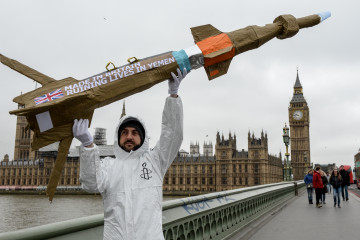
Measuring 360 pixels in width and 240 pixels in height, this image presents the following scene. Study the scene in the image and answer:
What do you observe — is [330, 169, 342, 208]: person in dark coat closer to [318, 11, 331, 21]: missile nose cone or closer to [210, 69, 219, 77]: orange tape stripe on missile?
[318, 11, 331, 21]: missile nose cone

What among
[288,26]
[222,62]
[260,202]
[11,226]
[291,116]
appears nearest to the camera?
[222,62]

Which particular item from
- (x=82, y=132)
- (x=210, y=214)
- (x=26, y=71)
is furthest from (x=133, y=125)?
(x=210, y=214)

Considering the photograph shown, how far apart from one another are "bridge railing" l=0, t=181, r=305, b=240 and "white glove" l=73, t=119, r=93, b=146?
23.7 inches

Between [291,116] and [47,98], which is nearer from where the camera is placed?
[47,98]

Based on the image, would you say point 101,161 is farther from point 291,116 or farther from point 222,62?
point 291,116

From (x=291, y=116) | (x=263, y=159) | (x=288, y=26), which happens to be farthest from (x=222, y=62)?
(x=291, y=116)

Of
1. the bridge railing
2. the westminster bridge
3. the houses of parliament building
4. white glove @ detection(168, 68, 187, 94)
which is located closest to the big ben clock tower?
the houses of parliament building

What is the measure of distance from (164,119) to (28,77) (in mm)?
1353

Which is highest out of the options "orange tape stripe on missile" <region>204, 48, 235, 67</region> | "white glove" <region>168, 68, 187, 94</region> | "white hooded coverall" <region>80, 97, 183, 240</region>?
"orange tape stripe on missile" <region>204, 48, 235, 67</region>

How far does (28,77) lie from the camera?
3.21m

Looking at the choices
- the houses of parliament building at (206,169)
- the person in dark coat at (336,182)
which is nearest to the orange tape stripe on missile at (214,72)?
the person in dark coat at (336,182)

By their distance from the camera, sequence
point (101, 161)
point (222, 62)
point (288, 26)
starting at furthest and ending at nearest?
1. point (288, 26)
2. point (222, 62)
3. point (101, 161)

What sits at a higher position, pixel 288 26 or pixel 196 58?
pixel 288 26

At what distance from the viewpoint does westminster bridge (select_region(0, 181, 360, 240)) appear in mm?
2605
